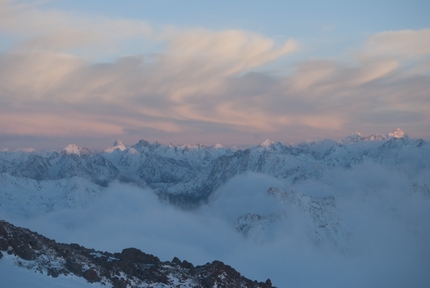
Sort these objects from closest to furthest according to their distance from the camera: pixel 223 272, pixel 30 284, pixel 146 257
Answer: pixel 30 284 → pixel 223 272 → pixel 146 257

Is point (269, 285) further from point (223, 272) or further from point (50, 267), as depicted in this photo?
point (50, 267)

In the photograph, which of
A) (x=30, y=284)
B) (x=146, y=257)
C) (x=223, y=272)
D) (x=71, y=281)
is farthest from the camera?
(x=146, y=257)

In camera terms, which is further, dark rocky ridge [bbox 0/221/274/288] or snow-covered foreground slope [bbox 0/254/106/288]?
dark rocky ridge [bbox 0/221/274/288]

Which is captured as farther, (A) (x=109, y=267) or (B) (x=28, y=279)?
(A) (x=109, y=267)

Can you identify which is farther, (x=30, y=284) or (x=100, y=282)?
(x=100, y=282)

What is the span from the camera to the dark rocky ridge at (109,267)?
137 feet

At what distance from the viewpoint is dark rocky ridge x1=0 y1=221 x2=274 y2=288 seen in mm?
41625

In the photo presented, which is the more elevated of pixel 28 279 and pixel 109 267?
pixel 28 279

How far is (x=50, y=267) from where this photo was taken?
136 feet

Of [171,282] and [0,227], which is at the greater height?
[0,227]

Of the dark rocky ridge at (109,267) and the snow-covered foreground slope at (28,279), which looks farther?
the dark rocky ridge at (109,267)

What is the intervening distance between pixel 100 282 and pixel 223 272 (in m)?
14.6

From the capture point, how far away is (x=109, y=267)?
151ft

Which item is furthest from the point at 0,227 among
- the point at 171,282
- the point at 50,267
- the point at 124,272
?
the point at 171,282
